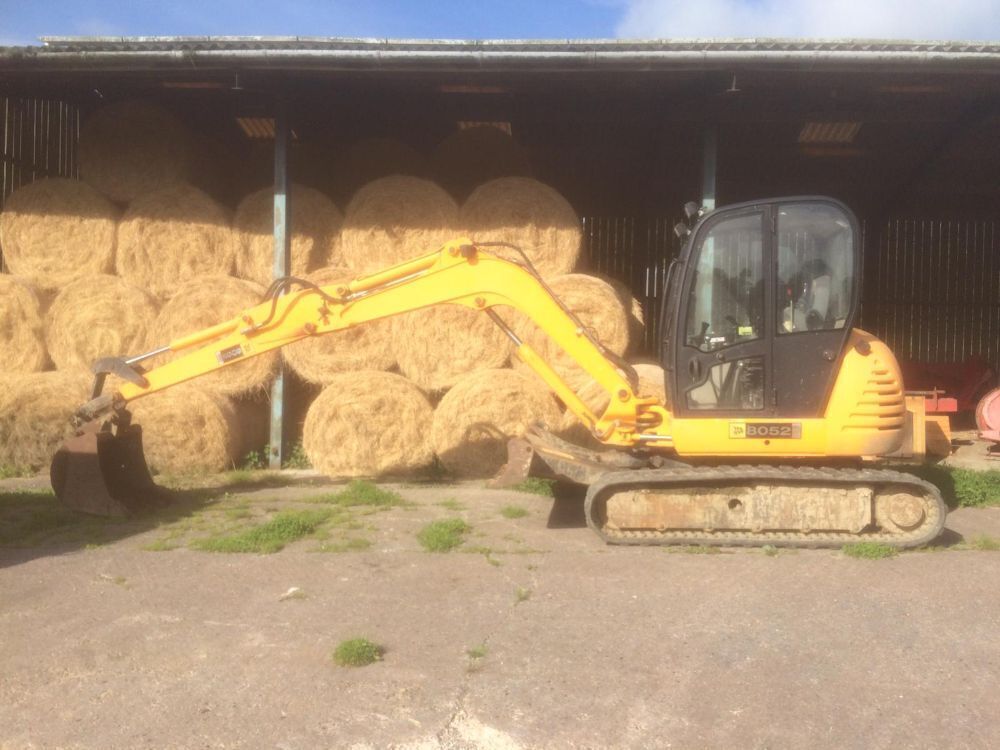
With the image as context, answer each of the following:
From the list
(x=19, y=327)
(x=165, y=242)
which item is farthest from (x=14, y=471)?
(x=165, y=242)

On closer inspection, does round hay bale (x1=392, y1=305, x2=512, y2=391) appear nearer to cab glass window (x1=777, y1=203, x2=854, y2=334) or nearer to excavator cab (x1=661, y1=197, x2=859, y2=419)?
excavator cab (x1=661, y1=197, x2=859, y2=419)

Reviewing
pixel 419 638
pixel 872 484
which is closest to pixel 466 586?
pixel 419 638

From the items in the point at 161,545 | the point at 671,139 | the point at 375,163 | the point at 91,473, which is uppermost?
the point at 671,139

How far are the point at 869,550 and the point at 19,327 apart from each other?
321 inches

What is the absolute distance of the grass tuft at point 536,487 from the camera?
27.7 ft

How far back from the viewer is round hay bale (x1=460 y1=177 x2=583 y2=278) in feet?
32.5

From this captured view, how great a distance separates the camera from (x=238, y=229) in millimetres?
10156

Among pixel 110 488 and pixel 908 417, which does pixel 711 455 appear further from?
pixel 110 488

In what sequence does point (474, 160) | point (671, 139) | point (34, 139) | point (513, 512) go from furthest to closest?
point (671, 139), point (34, 139), point (474, 160), point (513, 512)

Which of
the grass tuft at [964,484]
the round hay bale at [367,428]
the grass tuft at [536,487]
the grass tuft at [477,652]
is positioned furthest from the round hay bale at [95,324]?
the grass tuft at [964,484]

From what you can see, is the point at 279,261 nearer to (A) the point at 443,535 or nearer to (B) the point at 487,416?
(B) the point at 487,416

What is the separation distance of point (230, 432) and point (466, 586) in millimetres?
4569

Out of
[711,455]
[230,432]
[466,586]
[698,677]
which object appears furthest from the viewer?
[230,432]

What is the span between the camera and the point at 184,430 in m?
9.06
